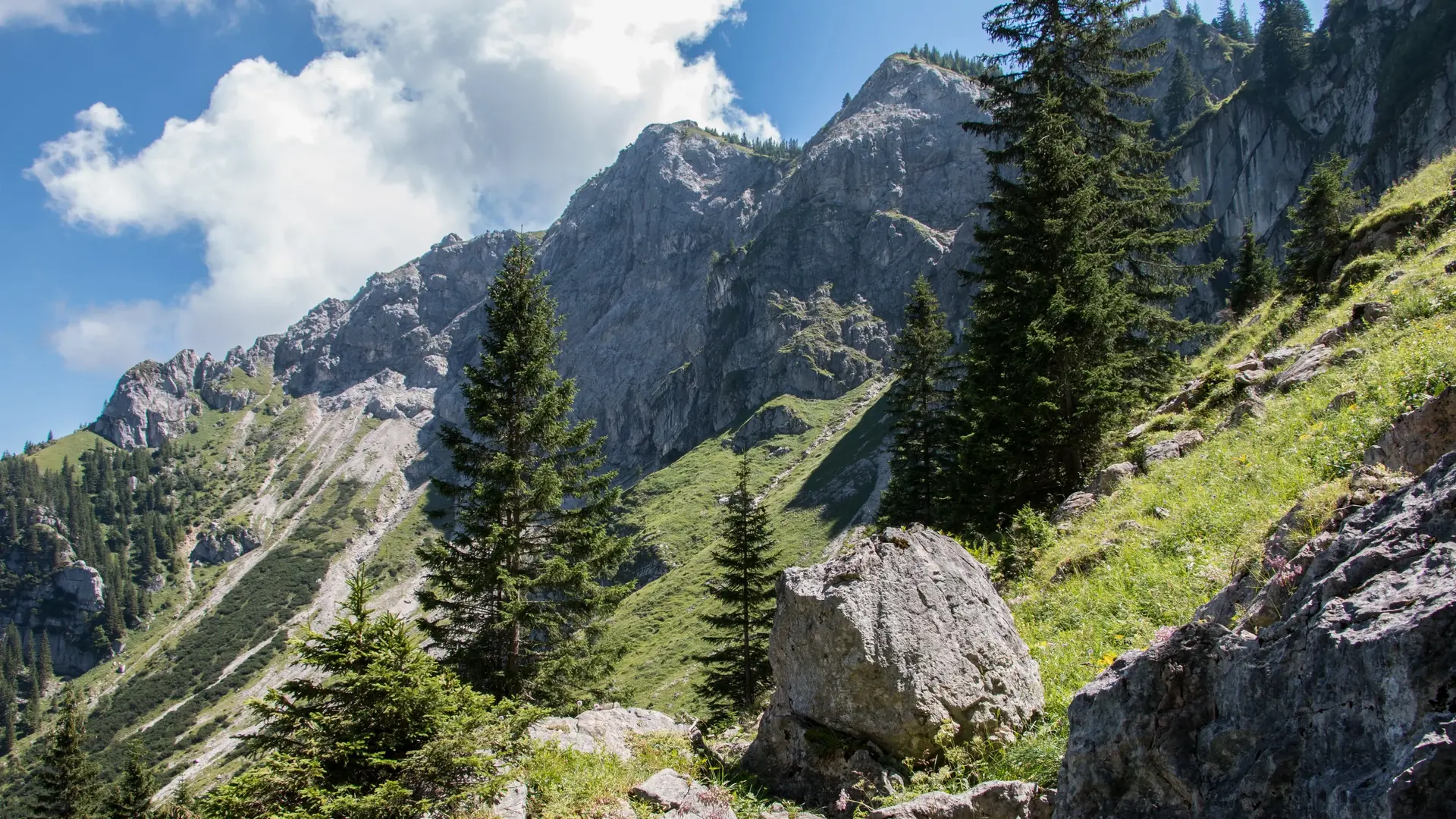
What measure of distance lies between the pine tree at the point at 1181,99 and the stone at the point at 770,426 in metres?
102

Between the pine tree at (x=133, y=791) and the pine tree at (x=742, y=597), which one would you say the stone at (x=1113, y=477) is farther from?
the pine tree at (x=133, y=791)

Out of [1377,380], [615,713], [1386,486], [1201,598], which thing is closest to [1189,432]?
[1377,380]

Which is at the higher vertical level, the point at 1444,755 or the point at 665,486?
the point at 665,486

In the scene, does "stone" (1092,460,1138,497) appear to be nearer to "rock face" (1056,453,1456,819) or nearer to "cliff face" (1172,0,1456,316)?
"rock face" (1056,453,1456,819)

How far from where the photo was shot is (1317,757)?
2.92m

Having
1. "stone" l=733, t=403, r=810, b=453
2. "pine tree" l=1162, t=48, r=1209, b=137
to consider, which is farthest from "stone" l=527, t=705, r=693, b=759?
"pine tree" l=1162, t=48, r=1209, b=137

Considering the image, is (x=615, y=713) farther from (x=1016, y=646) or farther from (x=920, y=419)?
(x=920, y=419)

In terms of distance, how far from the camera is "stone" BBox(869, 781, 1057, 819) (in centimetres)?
511

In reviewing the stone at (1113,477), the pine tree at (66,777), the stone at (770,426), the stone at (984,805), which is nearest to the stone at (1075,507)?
the stone at (1113,477)

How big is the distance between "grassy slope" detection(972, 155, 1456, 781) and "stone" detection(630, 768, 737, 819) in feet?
9.86

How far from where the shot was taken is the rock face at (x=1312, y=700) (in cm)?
253

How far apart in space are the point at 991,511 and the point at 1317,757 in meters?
16.1

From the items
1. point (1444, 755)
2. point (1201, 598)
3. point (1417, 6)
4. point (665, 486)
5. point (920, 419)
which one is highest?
point (1417, 6)

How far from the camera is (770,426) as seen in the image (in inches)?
7052
